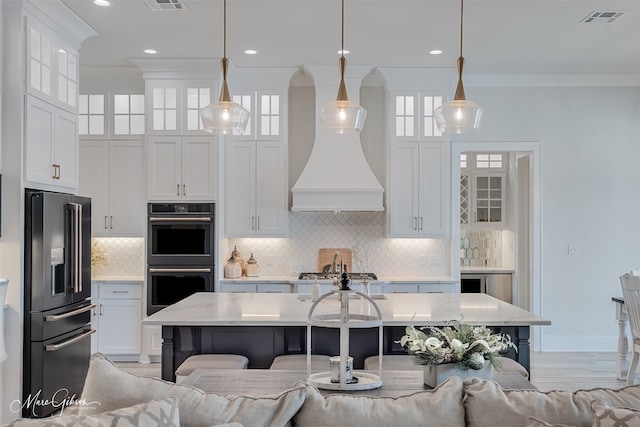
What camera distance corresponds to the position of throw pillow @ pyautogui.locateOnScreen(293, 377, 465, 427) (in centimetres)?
183

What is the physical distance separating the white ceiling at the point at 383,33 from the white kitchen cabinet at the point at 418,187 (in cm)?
91

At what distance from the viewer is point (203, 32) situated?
5281mm

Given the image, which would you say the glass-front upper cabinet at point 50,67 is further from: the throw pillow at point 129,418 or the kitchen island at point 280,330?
the throw pillow at point 129,418

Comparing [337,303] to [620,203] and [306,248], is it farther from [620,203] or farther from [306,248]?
[620,203]

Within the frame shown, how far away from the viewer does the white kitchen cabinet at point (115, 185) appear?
256 inches

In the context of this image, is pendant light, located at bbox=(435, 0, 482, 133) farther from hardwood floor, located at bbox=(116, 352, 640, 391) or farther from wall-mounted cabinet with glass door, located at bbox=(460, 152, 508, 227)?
wall-mounted cabinet with glass door, located at bbox=(460, 152, 508, 227)

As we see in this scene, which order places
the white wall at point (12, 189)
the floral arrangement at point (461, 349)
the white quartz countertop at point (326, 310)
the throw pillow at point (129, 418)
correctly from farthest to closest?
the white wall at point (12, 189)
the white quartz countertop at point (326, 310)
the floral arrangement at point (461, 349)
the throw pillow at point (129, 418)

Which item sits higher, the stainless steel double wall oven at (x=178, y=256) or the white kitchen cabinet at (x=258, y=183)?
the white kitchen cabinet at (x=258, y=183)

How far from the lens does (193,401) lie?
1.80 meters

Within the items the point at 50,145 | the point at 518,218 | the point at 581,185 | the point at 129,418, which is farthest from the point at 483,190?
the point at 129,418

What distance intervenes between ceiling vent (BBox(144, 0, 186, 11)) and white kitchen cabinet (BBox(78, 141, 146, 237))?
2199mm

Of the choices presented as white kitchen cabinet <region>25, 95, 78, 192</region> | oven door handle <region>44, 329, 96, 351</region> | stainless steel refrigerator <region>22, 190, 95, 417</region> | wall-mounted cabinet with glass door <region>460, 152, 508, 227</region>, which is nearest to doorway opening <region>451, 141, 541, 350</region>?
wall-mounted cabinet with glass door <region>460, 152, 508, 227</region>

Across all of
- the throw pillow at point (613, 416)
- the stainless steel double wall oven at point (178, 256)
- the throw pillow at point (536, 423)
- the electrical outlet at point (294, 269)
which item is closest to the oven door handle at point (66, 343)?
the stainless steel double wall oven at point (178, 256)

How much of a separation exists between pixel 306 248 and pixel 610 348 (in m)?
3.53
